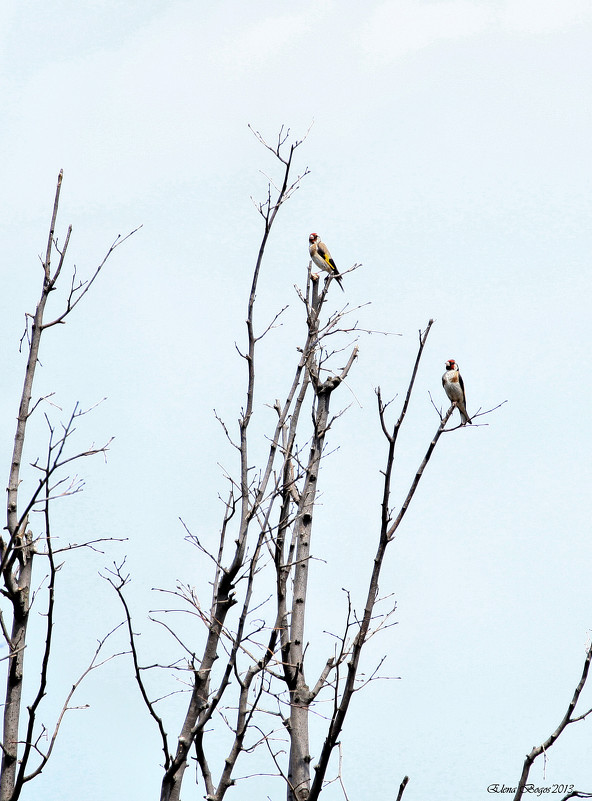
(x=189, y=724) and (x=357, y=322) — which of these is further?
(x=357, y=322)

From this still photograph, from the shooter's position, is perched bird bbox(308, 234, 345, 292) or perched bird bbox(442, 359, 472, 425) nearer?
perched bird bbox(442, 359, 472, 425)

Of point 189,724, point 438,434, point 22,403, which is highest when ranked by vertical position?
point 22,403

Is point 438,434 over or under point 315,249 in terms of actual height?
under

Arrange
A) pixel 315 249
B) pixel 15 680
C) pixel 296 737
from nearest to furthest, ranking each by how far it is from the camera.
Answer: pixel 15 680 → pixel 296 737 → pixel 315 249

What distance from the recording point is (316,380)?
7.23m

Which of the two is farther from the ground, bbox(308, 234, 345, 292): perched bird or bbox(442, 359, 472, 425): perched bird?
bbox(308, 234, 345, 292): perched bird

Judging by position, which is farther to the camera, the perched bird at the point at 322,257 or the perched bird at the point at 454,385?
the perched bird at the point at 322,257

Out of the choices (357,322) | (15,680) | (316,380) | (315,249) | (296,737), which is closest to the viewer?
(15,680)

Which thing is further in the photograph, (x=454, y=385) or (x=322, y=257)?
(x=322, y=257)

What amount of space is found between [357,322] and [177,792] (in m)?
2.94

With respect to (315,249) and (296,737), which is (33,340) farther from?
(315,249)

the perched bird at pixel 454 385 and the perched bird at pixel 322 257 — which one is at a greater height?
the perched bird at pixel 322 257

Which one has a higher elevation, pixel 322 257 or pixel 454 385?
pixel 322 257

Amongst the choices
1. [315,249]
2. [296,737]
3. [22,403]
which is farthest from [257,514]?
[315,249]
